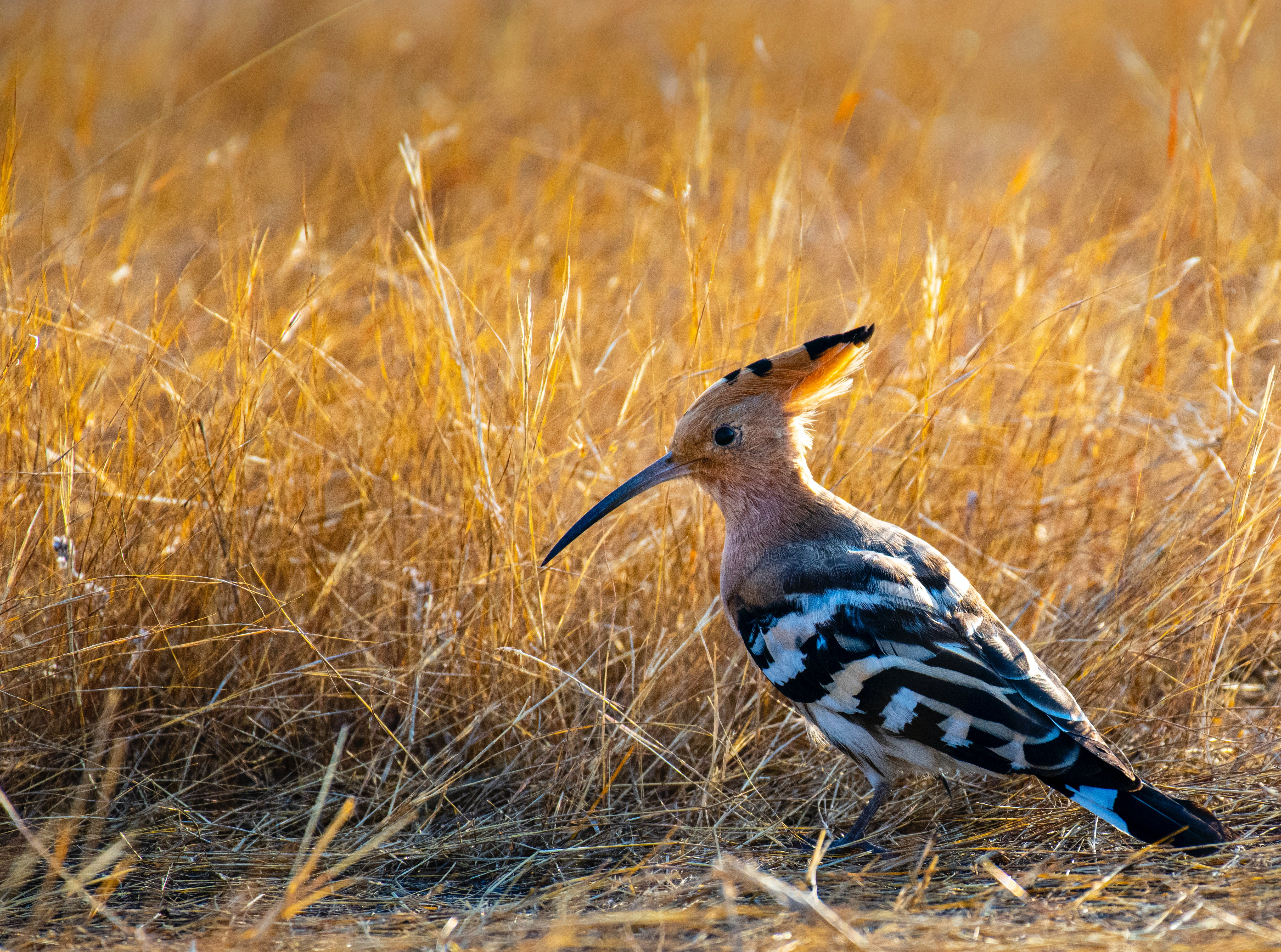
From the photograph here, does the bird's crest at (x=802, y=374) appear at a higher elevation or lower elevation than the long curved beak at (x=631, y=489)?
higher

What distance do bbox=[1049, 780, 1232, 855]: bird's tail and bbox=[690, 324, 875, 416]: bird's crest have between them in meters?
0.99

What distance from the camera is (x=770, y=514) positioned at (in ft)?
8.18

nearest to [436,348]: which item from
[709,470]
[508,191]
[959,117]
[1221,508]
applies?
[709,470]

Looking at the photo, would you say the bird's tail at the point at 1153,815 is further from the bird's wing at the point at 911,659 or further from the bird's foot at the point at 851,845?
the bird's foot at the point at 851,845

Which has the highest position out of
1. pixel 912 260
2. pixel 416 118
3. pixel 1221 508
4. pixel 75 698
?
pixel 416 118

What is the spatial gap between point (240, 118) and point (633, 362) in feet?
13.4

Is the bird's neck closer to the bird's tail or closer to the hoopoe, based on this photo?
the hoopoe

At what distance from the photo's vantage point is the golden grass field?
2.01m

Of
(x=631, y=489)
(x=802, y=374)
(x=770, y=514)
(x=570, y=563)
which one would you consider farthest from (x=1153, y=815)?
(x=570, y=563)

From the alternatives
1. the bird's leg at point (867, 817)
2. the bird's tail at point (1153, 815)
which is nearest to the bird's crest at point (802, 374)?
the bird's leg at point (867, 817)

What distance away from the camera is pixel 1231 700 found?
2498 millimetres

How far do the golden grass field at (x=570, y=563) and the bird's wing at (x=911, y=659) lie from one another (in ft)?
0.74

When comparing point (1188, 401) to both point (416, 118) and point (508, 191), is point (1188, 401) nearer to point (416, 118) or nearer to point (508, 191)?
point (508, 191)

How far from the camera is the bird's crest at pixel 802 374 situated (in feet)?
7.97
